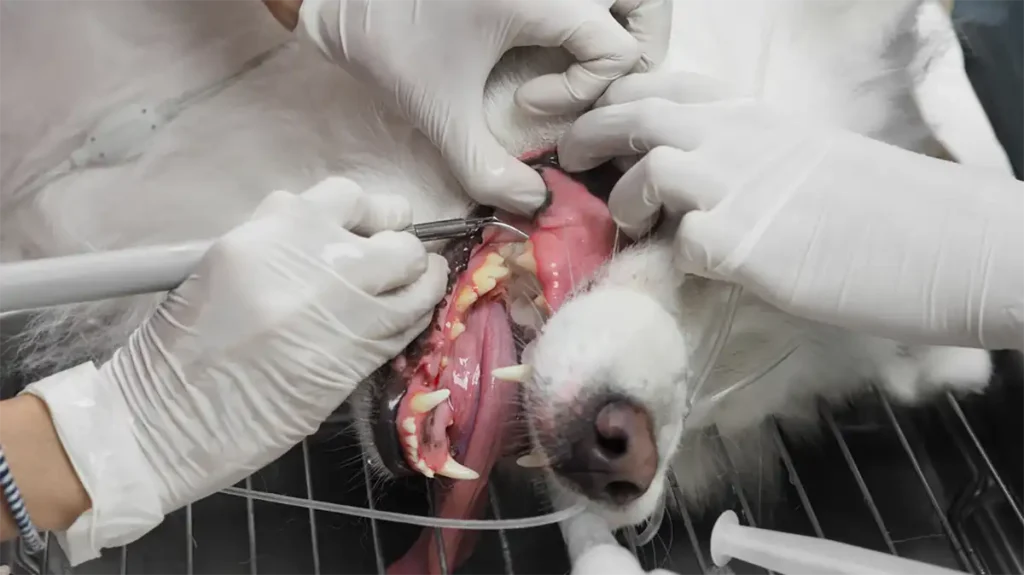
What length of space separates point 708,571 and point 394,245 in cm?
57

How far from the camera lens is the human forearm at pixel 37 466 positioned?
805mm

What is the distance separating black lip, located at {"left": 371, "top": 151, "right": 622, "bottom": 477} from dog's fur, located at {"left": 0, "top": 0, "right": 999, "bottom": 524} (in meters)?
0.04

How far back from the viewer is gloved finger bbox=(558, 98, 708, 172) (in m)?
Result: 0.92

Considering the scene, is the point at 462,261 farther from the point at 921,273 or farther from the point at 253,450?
the point at 921,273

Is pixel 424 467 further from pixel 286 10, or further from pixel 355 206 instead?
pixel 286 10

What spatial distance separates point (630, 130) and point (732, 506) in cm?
53

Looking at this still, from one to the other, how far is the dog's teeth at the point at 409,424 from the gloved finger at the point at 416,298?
91 mm

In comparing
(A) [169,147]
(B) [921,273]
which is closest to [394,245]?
(A) [169,147]

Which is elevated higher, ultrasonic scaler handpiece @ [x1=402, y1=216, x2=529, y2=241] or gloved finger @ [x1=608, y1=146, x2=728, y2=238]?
gloved finger @ [x1=608, y1=146, x2=728, y2=238]

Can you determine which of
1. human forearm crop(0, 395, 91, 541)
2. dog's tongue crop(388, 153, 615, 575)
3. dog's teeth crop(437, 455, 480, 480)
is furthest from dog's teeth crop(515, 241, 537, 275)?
human forearm crop(0, 395, 91, 541)

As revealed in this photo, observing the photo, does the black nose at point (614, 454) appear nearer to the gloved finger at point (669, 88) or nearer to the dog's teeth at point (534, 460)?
the dog's teeth at point (534, 460)

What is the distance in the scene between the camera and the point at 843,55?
1.09 metres

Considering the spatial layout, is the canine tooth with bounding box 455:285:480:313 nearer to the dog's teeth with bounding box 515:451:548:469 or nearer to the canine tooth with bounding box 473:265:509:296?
the canine tooth with bounding box 473:265:509:296

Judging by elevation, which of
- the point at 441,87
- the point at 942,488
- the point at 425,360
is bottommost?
the point at 942,488
